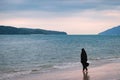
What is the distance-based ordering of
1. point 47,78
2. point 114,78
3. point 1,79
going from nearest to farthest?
point 114,78 < point 47,78 < point 1,79

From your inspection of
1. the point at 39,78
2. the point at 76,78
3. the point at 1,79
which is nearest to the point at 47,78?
the point at 39,78

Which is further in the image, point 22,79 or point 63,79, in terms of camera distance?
point 22,79

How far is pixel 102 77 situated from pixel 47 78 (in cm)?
416

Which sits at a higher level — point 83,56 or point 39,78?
point 83,56

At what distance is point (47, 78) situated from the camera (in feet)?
81.4

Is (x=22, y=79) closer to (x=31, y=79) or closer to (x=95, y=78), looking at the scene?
(x=31, y=79)

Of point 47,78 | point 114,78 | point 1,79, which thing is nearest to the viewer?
point 114,78

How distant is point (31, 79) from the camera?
24922mm

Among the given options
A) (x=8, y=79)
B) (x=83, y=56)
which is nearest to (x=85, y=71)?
(x=83, y=56)

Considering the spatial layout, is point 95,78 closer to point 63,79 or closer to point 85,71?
point 63,79

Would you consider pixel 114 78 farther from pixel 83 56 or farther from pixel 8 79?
pixel 8 79

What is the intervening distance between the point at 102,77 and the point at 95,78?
710 mm

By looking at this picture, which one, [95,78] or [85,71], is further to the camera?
[85,71]

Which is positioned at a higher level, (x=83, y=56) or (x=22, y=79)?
(x=83, y=56)
